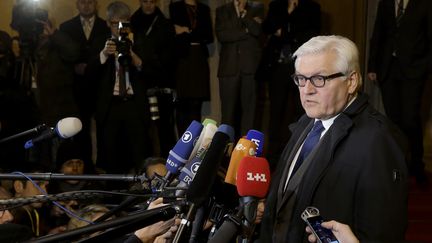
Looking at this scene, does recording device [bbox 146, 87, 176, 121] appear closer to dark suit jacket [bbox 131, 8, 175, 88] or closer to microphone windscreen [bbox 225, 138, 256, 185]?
dark suit jacket [bbox 131, 8, 175, 88]

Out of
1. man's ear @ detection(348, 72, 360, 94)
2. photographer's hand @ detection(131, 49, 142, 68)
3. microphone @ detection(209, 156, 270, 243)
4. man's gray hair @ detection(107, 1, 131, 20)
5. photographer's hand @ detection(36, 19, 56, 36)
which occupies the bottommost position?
photographer's hand @ detection(131, 49, 142, 68)

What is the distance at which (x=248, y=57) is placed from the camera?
5574 mm

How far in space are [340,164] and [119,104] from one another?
3.40 meters

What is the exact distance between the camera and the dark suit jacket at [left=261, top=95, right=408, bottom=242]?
6.12 feet

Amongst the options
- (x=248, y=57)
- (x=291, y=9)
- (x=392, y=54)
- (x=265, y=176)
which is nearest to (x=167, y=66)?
(x=248, y=57)

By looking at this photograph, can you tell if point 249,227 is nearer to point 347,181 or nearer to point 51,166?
point 347,181

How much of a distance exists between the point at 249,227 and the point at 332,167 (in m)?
0.55

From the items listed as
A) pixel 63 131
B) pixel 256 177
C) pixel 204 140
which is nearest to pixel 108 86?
pixel 63 131

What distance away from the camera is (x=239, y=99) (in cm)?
579

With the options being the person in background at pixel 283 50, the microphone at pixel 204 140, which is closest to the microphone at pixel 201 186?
the microphone at pixel 204 140

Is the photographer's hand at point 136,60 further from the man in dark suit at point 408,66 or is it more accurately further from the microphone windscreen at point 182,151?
the microphone windscreen at point 182,151

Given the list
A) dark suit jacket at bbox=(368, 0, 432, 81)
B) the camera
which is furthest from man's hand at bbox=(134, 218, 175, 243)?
dark suit jacket at bbox=(368, 0, 432, 81)

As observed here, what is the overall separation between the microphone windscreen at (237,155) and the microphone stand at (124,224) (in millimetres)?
485

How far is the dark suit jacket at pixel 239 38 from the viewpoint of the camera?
556cm
